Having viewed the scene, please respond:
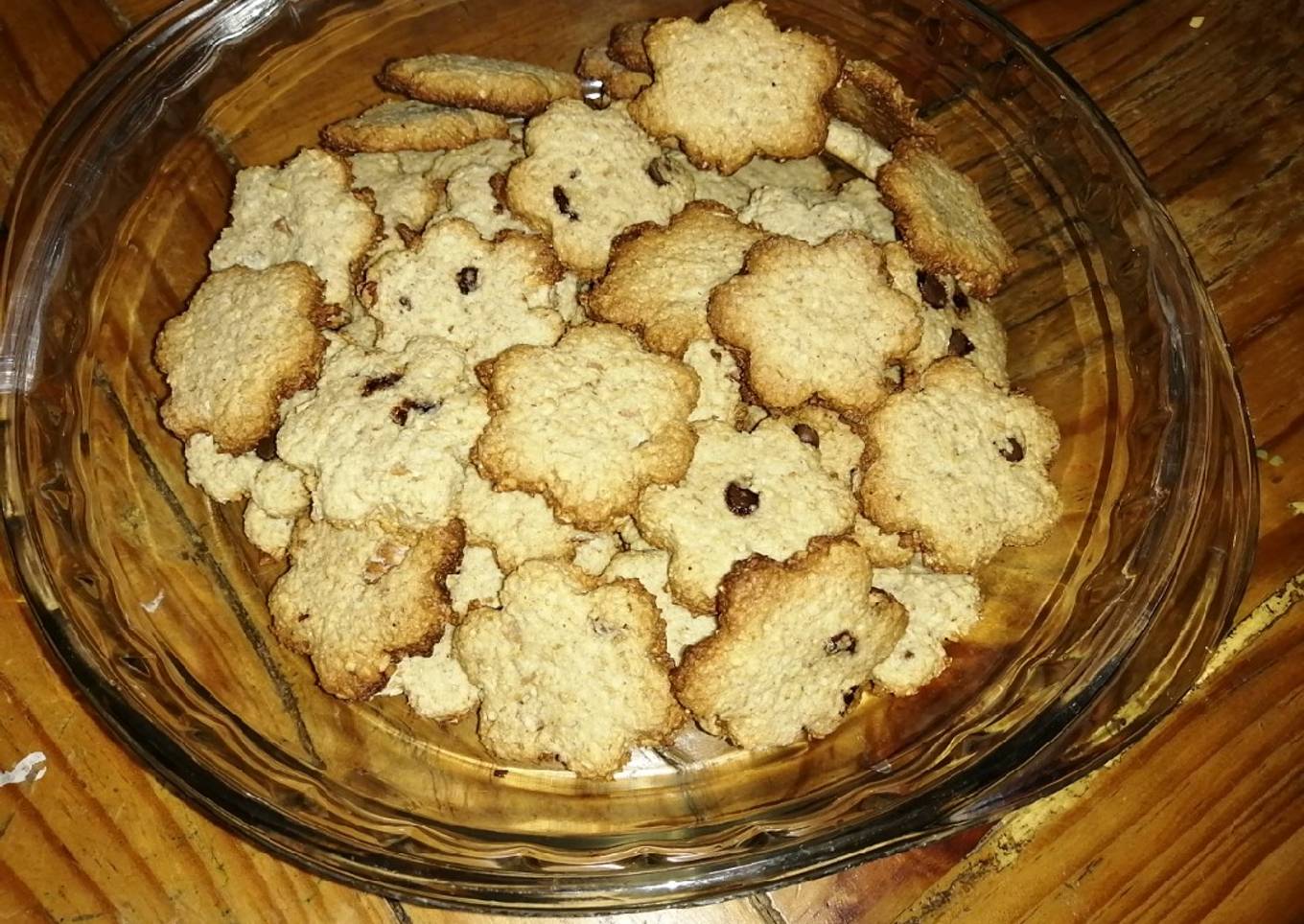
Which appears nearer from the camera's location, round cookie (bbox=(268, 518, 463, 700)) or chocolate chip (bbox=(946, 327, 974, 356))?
round cookie (bbox=(268, 518, 463, 700))

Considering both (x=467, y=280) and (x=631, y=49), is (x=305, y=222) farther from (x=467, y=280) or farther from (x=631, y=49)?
(x=631, y=49)

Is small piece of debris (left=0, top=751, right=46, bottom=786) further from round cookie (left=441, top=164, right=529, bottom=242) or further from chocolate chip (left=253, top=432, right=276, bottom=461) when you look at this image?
round cookie (left=441, top=164, right=529, bottom=242)

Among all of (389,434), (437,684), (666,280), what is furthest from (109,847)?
(666,280)

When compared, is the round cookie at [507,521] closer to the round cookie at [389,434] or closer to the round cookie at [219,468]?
the round cookie at [389,434]

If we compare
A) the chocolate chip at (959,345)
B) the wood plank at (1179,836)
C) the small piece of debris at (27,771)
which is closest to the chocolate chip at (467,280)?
the chocolate chip at (959,345)

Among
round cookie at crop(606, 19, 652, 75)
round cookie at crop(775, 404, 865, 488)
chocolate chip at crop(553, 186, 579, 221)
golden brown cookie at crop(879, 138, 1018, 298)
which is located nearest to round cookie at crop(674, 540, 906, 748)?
round cookie at crop(775, 404, 865, 488)

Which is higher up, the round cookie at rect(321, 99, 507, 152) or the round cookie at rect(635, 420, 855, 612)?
the round cookie at rect(321, 99, 507, 152)
